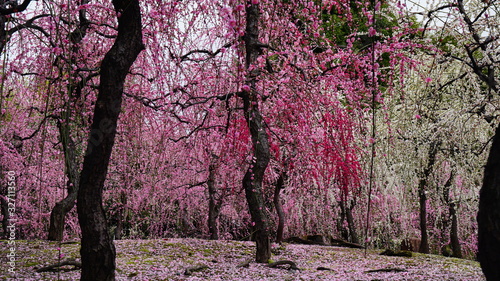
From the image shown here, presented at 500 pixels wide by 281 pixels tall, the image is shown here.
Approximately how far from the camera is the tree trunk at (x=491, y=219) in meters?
2.01

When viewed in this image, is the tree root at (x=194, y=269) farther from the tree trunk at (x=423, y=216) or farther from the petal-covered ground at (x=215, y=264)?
the tree trunk at (x=423, y=216)

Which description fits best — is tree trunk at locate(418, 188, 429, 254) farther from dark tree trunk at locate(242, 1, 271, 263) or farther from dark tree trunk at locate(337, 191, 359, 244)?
dark tree trunk at locate(242, 1, 271, 263)

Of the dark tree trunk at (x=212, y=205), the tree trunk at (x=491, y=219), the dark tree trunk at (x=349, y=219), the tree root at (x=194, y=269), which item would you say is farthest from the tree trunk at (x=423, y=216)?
the tree trunk at (x=491, y=219)

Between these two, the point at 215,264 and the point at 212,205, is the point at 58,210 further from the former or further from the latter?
the point at 212,205

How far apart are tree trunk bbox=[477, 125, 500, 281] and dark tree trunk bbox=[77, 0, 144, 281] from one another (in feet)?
10.5

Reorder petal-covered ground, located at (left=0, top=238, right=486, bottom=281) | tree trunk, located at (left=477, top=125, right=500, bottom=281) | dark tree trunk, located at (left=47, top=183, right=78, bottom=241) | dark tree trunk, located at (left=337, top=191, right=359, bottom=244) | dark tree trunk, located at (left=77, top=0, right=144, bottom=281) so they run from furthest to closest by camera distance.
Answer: dark tree trunk, located at (left=337, top=191, right=359, bottom=244) → dark tree trunk, located at (left=47, top=183, right=78, bottom=241) → petal-covered ground, located at (left=0, top=238, right=486, bottom=281) → dark tree trunk, located at (left=77, top=0, right=144, bottom=281) → tree trunk, located at (left=477, top=125, right=500, bottom=281)

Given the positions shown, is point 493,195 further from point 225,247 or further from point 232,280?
point 225,247

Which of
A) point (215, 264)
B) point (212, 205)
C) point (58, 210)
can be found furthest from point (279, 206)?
point (58, 210)

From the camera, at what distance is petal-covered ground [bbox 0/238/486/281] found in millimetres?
6188

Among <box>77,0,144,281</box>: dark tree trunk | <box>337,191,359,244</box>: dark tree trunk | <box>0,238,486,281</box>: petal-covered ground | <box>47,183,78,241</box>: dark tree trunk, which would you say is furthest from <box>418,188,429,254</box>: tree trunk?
<box>77,0,144,281</box>: dark tree trunk

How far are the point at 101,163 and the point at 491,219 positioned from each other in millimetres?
3344

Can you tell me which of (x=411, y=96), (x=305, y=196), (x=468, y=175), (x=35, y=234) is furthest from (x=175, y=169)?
(x=468, y=175)

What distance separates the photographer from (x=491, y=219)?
6.63 feet

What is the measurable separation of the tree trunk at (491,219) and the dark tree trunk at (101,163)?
10.5 ft
